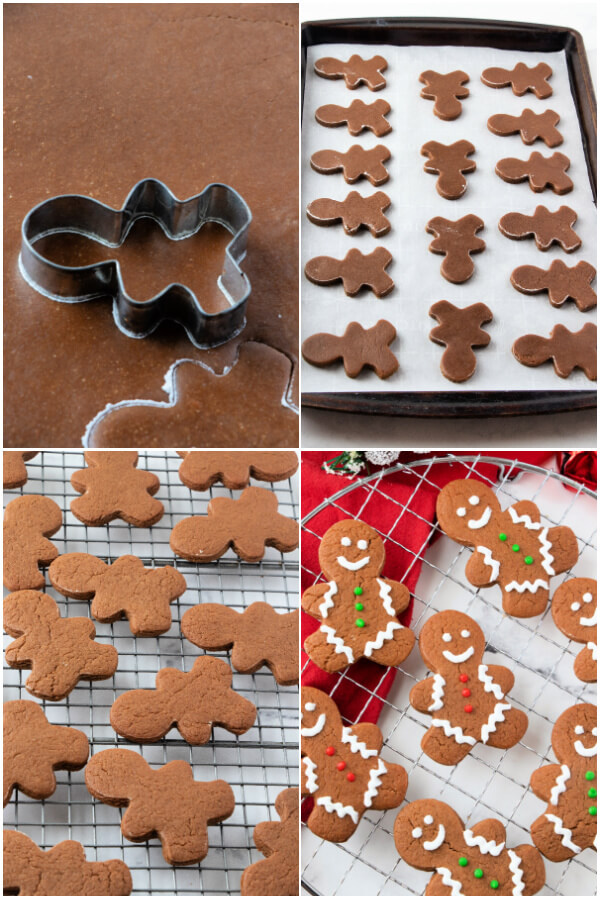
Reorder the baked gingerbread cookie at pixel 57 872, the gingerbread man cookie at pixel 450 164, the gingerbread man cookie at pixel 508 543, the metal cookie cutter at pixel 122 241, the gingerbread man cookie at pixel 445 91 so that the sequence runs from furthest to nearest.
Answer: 1. the gingerbread man cookie at pixel 445 91
2. the gingerbread man cookie at pixel 450 164
3. the gingerbread man cookie at pixel 508 543
4. the metal cookie cutter at pixel 122 241
5. the baked gingerbread cookie at pixel 57 872

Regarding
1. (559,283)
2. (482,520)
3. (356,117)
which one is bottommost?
(482,520)

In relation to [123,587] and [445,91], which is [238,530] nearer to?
[123,587]

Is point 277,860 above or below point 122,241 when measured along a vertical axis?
below

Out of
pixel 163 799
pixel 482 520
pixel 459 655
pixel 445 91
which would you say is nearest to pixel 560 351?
pixel 482 520

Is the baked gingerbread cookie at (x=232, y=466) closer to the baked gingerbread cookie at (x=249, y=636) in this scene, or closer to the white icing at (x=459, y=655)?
the baked gingerbread cookie at (x=249, y=636)

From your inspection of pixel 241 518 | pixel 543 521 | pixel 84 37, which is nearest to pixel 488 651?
pixel 543 521

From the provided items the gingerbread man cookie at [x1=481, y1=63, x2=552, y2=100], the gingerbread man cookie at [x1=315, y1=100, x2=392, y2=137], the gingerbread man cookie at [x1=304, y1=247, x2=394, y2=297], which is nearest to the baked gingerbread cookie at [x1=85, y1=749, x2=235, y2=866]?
the gingerbread man cookie at [x1=304, y1=247, x2=394, y2=297]

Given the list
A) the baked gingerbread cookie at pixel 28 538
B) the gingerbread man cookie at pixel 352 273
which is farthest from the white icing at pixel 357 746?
the gingerbread man cookie at pixel 352 273
